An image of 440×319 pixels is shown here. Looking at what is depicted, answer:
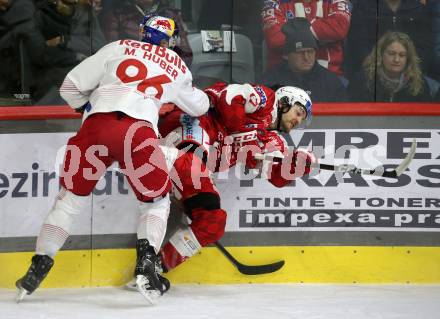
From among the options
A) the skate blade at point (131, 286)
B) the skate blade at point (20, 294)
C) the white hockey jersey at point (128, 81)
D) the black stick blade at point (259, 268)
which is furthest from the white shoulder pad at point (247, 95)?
the skate blade at point (20, 294)

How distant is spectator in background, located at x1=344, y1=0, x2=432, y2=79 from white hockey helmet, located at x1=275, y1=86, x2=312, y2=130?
395 mm

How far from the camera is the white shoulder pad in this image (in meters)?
4.41

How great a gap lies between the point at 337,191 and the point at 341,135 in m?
0.27

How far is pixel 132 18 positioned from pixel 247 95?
2.59 feet

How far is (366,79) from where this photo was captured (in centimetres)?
481

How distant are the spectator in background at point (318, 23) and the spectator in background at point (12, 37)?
116 cm

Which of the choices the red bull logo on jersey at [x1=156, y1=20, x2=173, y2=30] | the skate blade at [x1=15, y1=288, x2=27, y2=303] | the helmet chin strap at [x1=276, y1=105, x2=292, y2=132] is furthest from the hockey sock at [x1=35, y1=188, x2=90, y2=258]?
the helmet chin strap at [x1=276, y1=105, x2=292, y2=132]

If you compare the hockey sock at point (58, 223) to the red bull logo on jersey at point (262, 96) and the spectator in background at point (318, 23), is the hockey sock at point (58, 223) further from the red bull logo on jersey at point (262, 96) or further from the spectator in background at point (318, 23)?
the spectator in background at point (318, 23)

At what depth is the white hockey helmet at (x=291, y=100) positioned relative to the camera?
4.51 meters

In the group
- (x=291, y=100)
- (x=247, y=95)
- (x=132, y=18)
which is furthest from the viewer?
(x=132, y=18)

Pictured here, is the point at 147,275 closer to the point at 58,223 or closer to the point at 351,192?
the point at 58,223

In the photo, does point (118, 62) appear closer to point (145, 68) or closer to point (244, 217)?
point (145, 68)

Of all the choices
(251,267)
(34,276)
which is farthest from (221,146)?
→ (34,276)

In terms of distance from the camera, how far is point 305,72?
4.82 m
